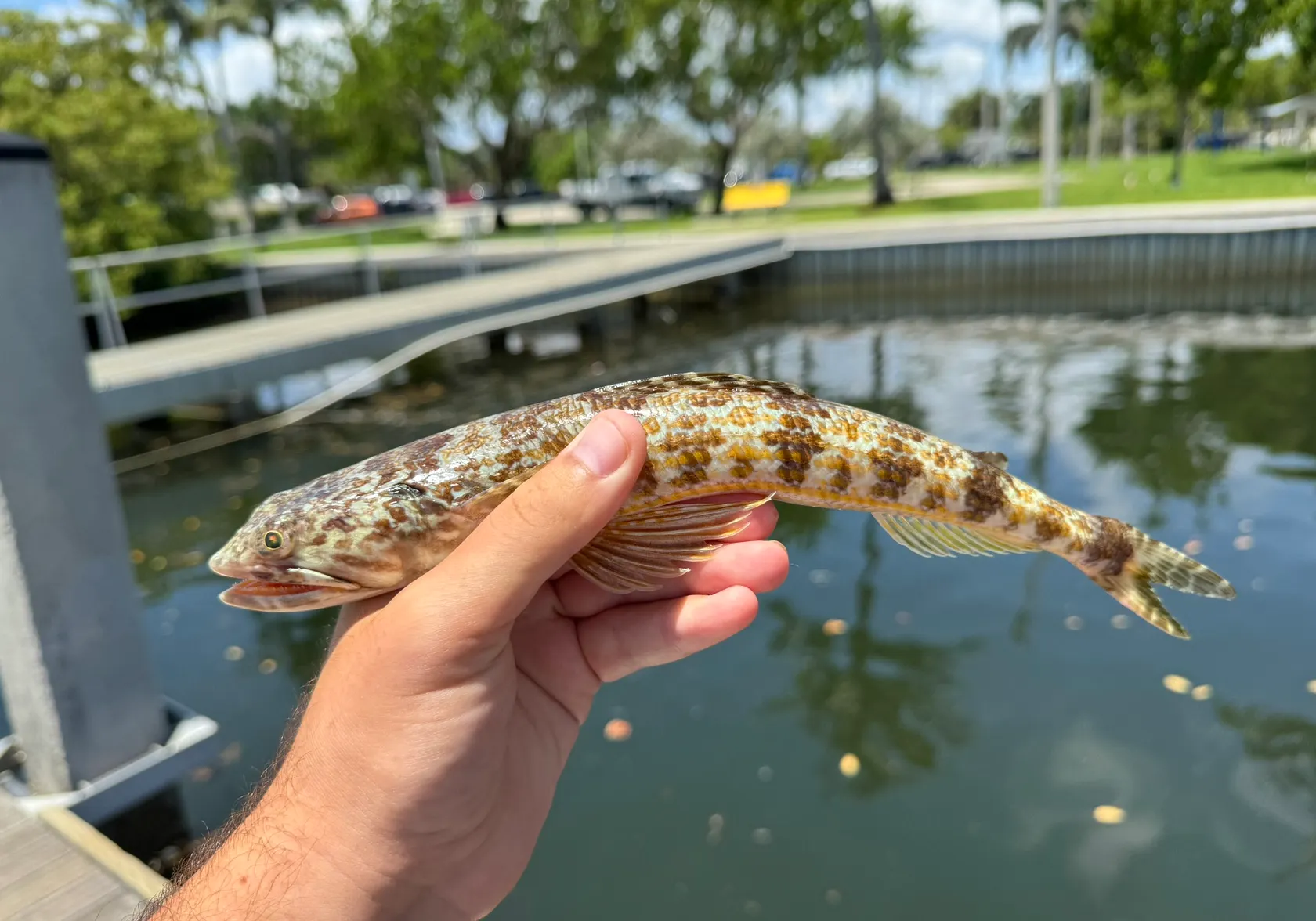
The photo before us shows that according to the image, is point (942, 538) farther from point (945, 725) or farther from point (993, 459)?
point (945, 725)

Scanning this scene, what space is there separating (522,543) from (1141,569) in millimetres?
2300

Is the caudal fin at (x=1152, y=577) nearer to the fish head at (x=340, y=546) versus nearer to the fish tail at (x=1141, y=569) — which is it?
the fish tail at (x=1141, y=569)

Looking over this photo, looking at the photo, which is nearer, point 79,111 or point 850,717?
point 850,717

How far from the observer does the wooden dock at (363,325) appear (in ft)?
34.9

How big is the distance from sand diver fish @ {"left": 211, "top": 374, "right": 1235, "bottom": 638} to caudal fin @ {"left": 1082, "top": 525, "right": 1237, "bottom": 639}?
117mm

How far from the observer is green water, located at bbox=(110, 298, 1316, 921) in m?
4.59

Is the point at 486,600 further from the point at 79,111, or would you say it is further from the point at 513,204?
the point at 513,204

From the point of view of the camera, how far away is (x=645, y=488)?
260 centimetres

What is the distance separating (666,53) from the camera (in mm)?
38906

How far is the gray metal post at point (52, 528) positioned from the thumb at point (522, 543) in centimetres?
312

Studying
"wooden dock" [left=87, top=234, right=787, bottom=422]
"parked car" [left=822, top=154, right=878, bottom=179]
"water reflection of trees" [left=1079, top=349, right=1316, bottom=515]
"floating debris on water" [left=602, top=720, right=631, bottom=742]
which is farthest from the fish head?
"parked car" [left=822, top=154, right=878, bottom=179]

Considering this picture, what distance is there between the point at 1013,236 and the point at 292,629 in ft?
67.6

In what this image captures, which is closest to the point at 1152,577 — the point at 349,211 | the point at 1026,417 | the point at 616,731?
the point at 616,731

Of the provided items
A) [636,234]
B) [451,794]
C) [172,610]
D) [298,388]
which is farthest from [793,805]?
[636,234]
